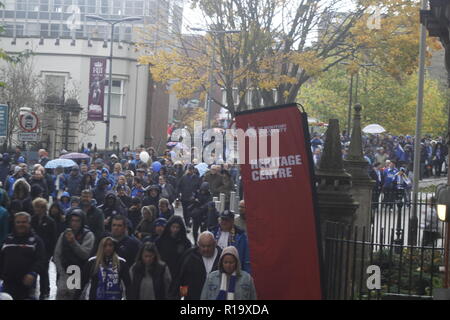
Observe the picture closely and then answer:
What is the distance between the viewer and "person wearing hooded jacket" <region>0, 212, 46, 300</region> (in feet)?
38.6

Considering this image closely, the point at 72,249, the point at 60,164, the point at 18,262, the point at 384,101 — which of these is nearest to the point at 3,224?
the point at 72,249

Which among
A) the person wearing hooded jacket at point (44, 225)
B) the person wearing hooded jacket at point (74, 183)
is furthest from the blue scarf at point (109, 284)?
the person wearing hooded jacket at point (74, 183)

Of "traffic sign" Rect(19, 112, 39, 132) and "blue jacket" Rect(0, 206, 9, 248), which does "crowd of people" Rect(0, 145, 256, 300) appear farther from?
"traffic sign" Rect(19, 112, 39, 132)

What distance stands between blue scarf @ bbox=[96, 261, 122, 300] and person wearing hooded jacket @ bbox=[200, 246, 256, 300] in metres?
1.33

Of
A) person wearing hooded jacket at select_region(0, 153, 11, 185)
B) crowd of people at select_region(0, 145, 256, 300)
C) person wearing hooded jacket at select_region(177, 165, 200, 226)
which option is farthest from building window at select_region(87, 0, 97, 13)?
crowd of people at select_region(0, 145, 256, 300)

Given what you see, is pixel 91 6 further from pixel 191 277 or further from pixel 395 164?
pixel 191 277

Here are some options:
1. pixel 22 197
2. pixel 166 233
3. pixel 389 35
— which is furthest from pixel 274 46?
pixel 166 233

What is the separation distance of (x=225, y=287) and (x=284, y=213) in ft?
3.08

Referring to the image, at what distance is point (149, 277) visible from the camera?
10.7 meters

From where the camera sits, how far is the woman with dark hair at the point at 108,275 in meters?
10.7

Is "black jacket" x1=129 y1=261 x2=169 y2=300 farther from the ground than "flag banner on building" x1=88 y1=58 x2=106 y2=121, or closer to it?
closer to it
